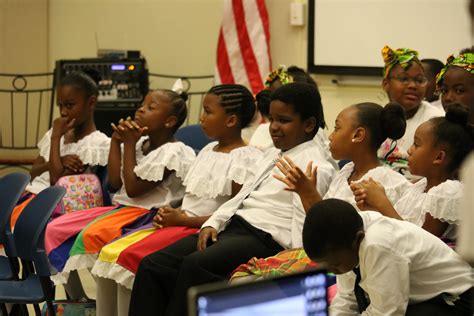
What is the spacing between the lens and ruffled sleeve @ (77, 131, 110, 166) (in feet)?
13.8

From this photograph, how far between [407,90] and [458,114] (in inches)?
37.5

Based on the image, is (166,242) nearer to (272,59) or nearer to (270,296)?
(270,296)

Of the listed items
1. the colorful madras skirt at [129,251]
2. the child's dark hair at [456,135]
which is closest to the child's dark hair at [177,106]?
the colorful madras skirt at [129,251]

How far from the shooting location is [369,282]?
7.51 ft

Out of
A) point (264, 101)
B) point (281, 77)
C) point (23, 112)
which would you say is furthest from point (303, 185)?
point (23, 112)

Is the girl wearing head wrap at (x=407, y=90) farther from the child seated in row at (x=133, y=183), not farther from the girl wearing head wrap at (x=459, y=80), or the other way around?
the child seated in row at (x=133, y=183)

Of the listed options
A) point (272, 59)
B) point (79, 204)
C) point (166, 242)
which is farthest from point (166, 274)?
point (272, 59)

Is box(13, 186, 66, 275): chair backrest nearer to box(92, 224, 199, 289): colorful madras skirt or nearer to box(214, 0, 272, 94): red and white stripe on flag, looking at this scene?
box(92, 224, 199, 289): colorful madras skirt

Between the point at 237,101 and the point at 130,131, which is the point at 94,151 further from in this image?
the point at 237,101

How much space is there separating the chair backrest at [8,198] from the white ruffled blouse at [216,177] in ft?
2.50

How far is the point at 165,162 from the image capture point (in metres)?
3.79

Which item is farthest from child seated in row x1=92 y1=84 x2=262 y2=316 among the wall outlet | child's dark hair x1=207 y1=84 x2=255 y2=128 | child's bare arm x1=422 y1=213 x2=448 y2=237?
the wall outlet

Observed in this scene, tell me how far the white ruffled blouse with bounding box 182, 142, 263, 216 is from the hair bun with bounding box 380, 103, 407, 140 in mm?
680

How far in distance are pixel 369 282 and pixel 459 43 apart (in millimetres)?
3586
